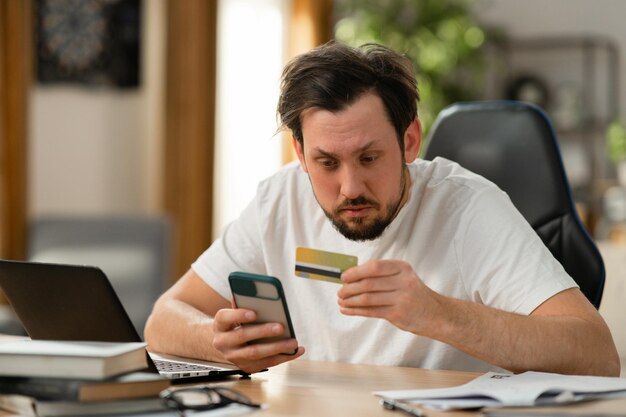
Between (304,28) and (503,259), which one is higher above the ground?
(304,28)

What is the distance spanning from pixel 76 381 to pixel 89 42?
3463 mm

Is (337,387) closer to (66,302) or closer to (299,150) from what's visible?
(66,302)

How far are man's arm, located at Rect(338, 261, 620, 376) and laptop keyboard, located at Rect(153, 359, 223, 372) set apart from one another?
30 centimetres

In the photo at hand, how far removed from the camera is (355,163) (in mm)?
1628

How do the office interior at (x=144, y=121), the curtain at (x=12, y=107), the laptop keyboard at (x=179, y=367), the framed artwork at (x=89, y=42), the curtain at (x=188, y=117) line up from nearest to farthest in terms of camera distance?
1. the laptop keyboard at (x=179, y=367)
2. the curtain at (x=12, y=107)
3. the office interior at (x=144, y=121)
4. the framed artwork at (x=89, y=42)
5. the curtain at (x=188, y=117)

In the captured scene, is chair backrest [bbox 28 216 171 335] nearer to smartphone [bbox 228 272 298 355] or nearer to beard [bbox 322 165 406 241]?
beard [bbox 322 165 406 241]

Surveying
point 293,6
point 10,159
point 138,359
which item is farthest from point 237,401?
point 293,6

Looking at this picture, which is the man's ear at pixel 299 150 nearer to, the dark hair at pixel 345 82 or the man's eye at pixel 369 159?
the dark hair at pixel 345 82

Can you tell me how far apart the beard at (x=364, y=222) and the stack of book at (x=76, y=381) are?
1.91 ft

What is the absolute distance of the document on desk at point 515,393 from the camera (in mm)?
1188

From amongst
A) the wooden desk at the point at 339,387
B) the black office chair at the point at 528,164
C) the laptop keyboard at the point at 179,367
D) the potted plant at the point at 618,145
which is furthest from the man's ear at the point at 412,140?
the potted plant at the point at 618,145

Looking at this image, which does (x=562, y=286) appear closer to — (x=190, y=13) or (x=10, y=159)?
(x=10, y=159)

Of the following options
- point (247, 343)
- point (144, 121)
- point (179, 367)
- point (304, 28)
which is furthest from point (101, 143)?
point (247, 343)

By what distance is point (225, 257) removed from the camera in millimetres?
1956
